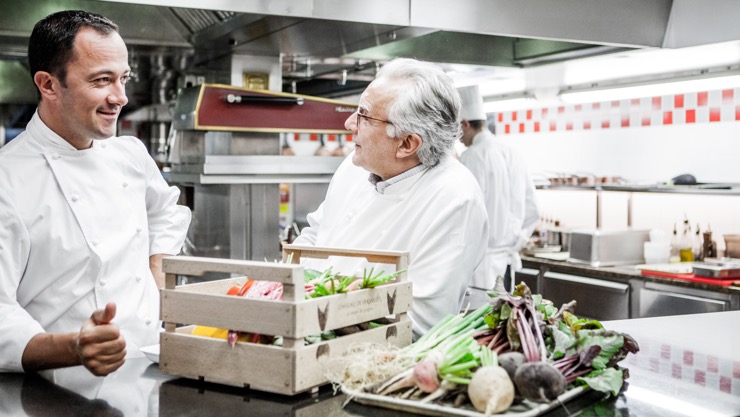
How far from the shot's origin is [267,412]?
1.51 metres

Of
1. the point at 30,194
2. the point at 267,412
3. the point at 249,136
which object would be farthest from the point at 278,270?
the point at 249,136

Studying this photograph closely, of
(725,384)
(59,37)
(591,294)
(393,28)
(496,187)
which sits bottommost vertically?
(591,294)

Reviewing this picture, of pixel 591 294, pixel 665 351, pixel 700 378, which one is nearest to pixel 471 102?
pixel 591 294

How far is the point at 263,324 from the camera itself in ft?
5.10

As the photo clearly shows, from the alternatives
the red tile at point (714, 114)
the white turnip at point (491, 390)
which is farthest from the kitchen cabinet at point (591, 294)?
the white turnip at point (491, 390)

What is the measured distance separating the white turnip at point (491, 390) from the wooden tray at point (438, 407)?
0.7 inches

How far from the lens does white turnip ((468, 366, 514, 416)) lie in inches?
56.3

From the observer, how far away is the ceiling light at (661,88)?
5.68 m

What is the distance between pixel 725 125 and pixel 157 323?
5.51 m

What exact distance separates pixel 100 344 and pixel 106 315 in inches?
2.7

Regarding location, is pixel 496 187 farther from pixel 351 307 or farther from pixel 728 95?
pixel 351 307

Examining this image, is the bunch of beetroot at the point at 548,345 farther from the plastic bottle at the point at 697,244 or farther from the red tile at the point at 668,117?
the red tile at the point at 668,117

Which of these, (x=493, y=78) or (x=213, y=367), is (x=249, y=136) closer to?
(x=493, y=78)

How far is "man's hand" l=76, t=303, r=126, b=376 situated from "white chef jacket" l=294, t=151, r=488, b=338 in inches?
33.1
